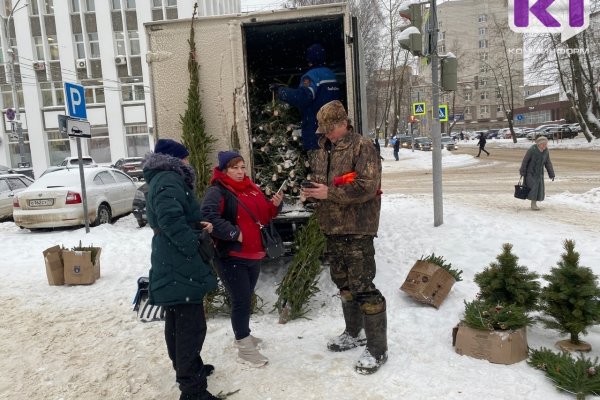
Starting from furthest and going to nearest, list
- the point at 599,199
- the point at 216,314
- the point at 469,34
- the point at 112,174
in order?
1. the point at 469,34
2. the point at 112,174
3. the point at 599,199
4. the point at 216,314

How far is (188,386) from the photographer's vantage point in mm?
3018

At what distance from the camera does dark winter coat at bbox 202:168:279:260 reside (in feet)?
11.1

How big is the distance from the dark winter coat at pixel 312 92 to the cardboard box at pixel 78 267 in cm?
335

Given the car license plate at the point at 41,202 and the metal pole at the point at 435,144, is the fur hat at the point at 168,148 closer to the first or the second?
the metal pole at the point at 435,144

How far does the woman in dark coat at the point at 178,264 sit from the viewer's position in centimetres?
290

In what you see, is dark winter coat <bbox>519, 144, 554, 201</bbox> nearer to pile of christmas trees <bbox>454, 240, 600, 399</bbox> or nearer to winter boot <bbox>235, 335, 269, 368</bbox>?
pile of christmas trees <bbox>454, 240, 600, 399</bbox>

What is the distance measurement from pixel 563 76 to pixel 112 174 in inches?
1223

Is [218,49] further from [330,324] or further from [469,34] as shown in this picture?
[469,34]

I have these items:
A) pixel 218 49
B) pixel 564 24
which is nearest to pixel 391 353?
pixel 218 49

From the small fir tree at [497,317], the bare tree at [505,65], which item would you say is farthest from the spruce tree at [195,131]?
the bare tree at [505,65]

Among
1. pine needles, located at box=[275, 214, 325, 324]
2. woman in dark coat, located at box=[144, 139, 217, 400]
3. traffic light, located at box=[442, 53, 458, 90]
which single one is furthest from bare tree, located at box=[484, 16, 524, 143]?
woman in dark coat, located at box=[144, 139, 217, 400]

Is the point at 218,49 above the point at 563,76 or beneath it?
beneath

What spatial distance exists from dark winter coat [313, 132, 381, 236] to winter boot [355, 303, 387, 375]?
2.11 feet

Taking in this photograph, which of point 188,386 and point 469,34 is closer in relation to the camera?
point 188,386
